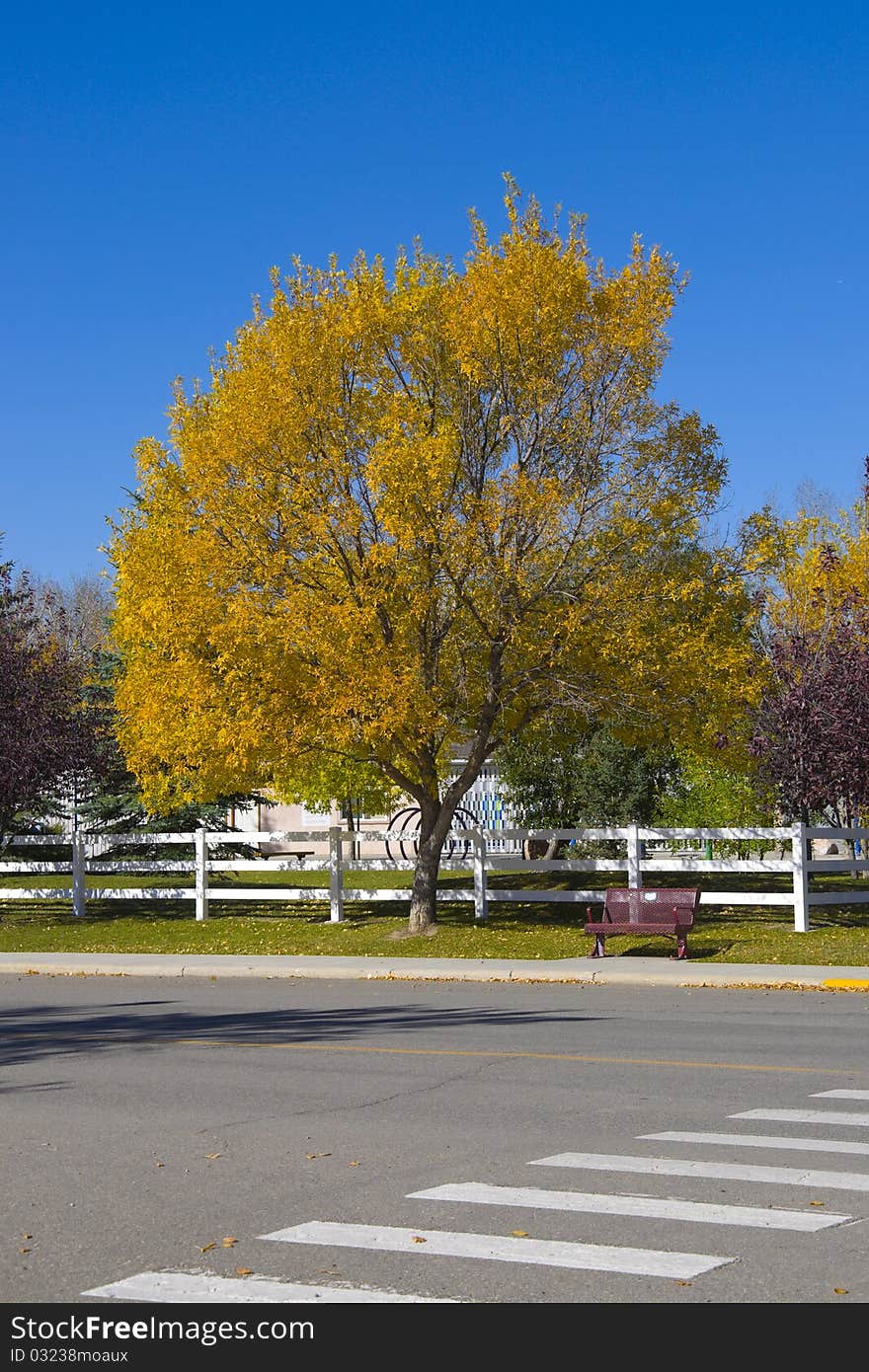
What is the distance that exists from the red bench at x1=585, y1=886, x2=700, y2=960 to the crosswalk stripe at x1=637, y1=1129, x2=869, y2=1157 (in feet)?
38.1

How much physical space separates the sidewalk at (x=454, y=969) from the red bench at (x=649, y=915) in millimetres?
368

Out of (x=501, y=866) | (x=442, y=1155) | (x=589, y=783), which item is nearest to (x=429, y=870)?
(x=501, y=866)

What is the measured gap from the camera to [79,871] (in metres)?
30.7

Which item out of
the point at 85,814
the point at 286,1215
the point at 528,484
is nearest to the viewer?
the point at 286,1215

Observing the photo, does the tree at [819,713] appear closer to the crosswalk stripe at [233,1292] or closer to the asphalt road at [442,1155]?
the asphalt road at [442,1155]

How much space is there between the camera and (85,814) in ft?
117

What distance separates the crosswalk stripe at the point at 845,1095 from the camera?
35.4 feet

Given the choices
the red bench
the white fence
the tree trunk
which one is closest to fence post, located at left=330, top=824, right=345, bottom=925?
the white fence

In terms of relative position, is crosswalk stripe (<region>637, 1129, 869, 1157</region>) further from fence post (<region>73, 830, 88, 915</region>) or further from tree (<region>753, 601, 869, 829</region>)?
fence post (<region>73, 830, 88, 915</region>)

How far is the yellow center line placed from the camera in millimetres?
12164
